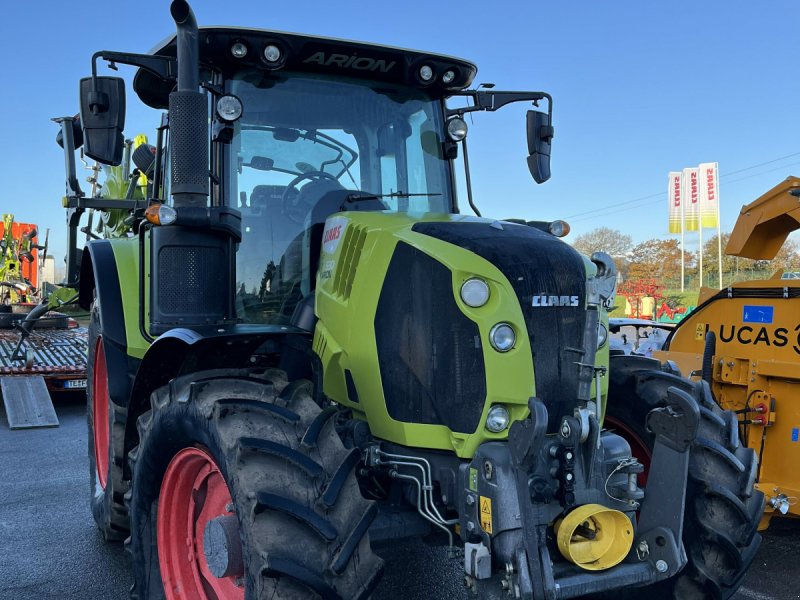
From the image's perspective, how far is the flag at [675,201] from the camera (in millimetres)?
40688

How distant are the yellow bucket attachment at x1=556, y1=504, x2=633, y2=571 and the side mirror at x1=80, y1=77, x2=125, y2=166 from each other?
2445 millimetres

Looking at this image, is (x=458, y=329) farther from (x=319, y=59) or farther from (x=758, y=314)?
(x=758, y=314)

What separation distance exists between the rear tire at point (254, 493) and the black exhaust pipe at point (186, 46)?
126 centimetres

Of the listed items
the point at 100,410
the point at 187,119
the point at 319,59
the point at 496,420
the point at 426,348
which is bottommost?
the point at 100,410

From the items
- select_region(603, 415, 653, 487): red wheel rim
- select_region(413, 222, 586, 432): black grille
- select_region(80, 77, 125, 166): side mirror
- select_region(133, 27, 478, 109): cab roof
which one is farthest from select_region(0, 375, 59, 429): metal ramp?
select_region(413, 222, 586, 432): black grille

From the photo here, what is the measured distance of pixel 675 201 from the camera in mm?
41062

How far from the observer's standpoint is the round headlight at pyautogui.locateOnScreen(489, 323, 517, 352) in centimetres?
270

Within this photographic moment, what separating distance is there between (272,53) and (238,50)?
0.52 feet

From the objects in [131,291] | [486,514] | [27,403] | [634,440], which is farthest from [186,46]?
[27,403]

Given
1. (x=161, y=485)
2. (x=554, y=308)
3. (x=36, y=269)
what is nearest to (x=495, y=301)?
(x=554, y=308)

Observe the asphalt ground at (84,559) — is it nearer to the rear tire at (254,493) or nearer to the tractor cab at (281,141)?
the rear tire at (254,493)

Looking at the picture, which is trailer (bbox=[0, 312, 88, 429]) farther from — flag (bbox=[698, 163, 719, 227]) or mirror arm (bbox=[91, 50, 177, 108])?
flag (bbox=[698, 163, 719, 227])

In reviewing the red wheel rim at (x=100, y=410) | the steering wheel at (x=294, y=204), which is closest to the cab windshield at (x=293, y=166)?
the steering wheel at (x=294, y=204)

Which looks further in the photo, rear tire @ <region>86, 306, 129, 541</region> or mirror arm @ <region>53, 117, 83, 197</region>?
mirror arm @ <region>53, 117, 83, 197</region>
